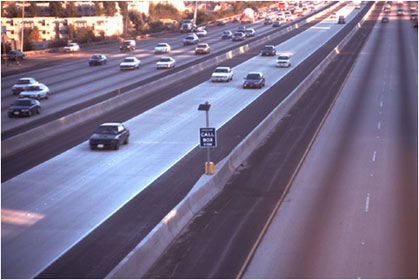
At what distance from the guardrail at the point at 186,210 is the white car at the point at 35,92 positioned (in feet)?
61.7

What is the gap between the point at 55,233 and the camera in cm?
2425

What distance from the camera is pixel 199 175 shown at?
31.3 m

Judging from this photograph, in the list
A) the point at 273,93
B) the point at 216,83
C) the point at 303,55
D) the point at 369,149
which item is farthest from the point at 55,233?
the point at 303,55

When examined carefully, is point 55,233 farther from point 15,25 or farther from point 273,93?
point 15,25

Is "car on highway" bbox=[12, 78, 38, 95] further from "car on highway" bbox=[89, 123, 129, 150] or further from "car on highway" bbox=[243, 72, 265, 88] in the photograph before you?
"car on highway" bbox=[89, 123, 129, 150]

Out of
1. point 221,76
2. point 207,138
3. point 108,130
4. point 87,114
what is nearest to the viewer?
point 207,138

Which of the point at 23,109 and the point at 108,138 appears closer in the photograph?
the point at 108,138

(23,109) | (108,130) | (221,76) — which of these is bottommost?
(108,130)

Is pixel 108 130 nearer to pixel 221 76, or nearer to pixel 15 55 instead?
pixel 221 76

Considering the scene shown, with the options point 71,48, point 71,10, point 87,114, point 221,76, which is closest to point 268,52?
point 221,76

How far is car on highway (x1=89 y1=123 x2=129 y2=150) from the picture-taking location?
3697 cm

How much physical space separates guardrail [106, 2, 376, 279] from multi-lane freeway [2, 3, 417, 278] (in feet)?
1.27

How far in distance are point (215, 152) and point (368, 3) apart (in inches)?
6789

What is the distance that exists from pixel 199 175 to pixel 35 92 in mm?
25866
